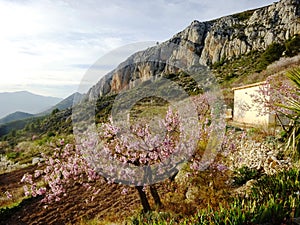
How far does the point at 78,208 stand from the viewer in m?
5.65

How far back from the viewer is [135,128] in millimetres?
4277

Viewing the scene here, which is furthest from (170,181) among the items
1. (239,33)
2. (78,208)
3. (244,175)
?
(239,33)

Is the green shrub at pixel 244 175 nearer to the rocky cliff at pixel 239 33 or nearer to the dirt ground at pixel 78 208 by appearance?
the dirt ground at pixel 78 208

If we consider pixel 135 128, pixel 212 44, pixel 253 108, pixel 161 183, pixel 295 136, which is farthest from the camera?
pixel 212 44

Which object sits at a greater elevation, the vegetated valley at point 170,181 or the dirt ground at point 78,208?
the vegetated valley at point 170,181

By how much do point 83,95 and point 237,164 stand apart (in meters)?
3.55

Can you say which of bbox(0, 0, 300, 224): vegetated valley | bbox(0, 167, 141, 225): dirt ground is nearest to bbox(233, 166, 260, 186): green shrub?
bbox(0, 0, 300, 224): vegetated valley

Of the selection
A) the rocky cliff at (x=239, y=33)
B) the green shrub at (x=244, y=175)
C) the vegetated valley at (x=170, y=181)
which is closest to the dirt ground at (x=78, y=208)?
the vegetated valley at (x=170, y=181)

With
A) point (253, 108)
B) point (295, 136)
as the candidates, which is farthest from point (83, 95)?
point (253, 108)

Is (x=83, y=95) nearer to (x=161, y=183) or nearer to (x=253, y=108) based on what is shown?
(x=161, y=183)

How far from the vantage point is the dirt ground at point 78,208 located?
5.15 meters

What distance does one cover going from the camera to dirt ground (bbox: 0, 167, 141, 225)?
5147 mm

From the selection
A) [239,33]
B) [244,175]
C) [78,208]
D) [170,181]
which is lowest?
[78,208]

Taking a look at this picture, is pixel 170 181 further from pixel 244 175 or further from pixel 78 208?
pixel 78 208
